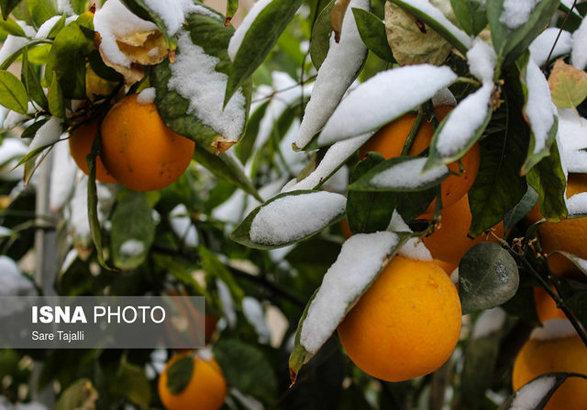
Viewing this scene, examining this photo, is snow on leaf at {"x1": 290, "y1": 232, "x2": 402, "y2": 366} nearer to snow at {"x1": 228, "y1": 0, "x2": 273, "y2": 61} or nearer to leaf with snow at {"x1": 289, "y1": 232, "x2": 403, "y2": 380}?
leaf with snow at {"x1": 289, "y1": 232, "x2": 403, "y2": 380}

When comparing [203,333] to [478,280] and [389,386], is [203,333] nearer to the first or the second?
[389,386]

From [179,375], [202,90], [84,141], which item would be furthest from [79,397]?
[202,90]

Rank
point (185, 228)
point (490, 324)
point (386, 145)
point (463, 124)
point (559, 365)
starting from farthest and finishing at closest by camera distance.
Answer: point (185, 228) → point (490, 324) → point (559, 365) → point (386, 145) → point (463, 124)

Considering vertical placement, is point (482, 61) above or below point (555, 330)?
above

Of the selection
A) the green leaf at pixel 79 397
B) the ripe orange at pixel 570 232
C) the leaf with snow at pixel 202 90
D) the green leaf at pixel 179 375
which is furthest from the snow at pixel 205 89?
the green leaf at pixel 79 397

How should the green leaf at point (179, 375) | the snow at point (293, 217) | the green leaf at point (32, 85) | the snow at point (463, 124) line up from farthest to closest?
the green leaf at point (179, 375) < the green leaf at point (32, 85) < the snow at point (293, 217) < the snow at point (463, 124)

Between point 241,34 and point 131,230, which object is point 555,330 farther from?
point 131,230

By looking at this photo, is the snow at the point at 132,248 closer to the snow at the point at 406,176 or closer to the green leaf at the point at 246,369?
the green leaf at the point at 246,369

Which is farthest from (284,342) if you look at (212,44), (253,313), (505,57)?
(505,57)
